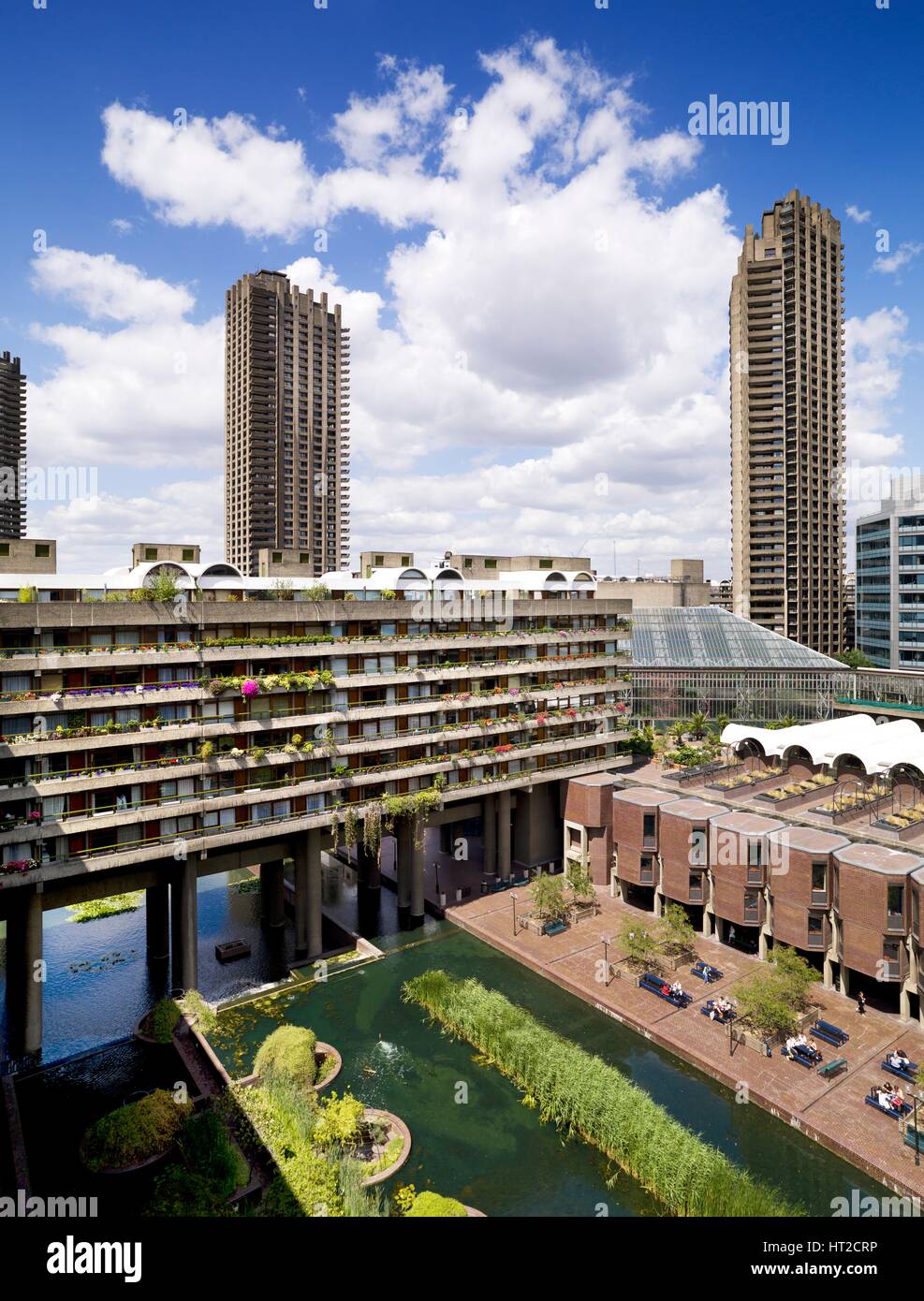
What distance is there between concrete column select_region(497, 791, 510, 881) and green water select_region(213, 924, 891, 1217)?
42.9 ft

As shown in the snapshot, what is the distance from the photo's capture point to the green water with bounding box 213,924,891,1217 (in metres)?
30.3

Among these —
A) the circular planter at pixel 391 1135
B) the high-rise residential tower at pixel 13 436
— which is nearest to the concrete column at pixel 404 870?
the circular planter at pixel 391 1135

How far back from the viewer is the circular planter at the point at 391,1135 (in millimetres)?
30656

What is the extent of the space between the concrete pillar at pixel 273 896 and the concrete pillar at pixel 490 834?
16075mm

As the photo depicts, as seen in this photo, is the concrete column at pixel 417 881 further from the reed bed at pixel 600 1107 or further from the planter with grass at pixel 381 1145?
the planter with grass at pixel 381 1145

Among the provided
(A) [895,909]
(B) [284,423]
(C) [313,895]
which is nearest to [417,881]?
(C) [313,895]

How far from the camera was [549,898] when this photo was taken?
52.3 meters

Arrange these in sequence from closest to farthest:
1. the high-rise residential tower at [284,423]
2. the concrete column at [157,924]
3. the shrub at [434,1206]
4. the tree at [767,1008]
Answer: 1. the shrub at [434,1206]
2. the tree at [767,1008]
3. the concrete column at [157,924]
4. the high-rise residential tower at [284,423]

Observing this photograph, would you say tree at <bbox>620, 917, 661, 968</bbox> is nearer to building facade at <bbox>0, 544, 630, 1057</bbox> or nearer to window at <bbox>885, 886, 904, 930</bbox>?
window at <bbox>885, 886, 904, 930</bbox>
